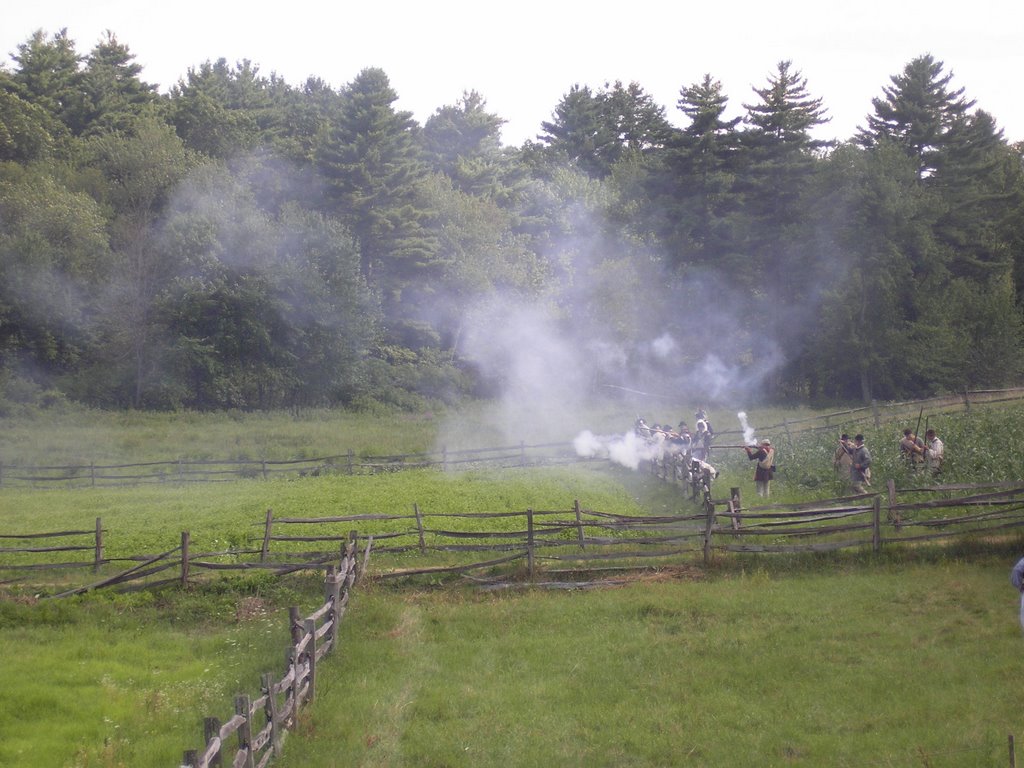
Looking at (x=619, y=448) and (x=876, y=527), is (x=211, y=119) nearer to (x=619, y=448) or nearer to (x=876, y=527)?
(x=619, y=448)

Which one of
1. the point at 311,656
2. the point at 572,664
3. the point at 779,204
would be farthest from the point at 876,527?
the point at 779,204

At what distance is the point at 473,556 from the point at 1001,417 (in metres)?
20.1

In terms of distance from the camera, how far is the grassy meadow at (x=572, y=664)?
38.5ft

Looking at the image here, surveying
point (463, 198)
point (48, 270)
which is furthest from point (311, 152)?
point (48, 270)

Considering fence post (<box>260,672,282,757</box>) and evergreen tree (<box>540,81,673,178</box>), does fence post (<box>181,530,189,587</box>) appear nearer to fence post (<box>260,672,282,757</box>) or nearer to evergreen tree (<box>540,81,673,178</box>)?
fence post (<box>260,672,282,757</box>)

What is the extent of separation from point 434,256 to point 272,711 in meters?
58.6

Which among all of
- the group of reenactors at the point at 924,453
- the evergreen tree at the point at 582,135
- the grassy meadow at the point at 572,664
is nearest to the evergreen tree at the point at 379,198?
the evergreen tree at the point at 582,135

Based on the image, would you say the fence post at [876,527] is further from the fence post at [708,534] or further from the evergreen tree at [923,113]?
the evergreen tree at [923,113]

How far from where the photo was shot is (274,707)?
11.3 m

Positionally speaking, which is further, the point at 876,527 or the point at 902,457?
the point at 902,457

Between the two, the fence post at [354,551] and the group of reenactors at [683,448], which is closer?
the fence post at [354,551]

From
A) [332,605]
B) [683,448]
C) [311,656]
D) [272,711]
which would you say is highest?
[683,448]

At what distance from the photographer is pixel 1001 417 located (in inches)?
1289

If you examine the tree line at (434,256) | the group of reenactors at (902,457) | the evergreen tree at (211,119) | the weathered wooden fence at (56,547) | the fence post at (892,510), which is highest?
the evergreen tree at (211,119)
